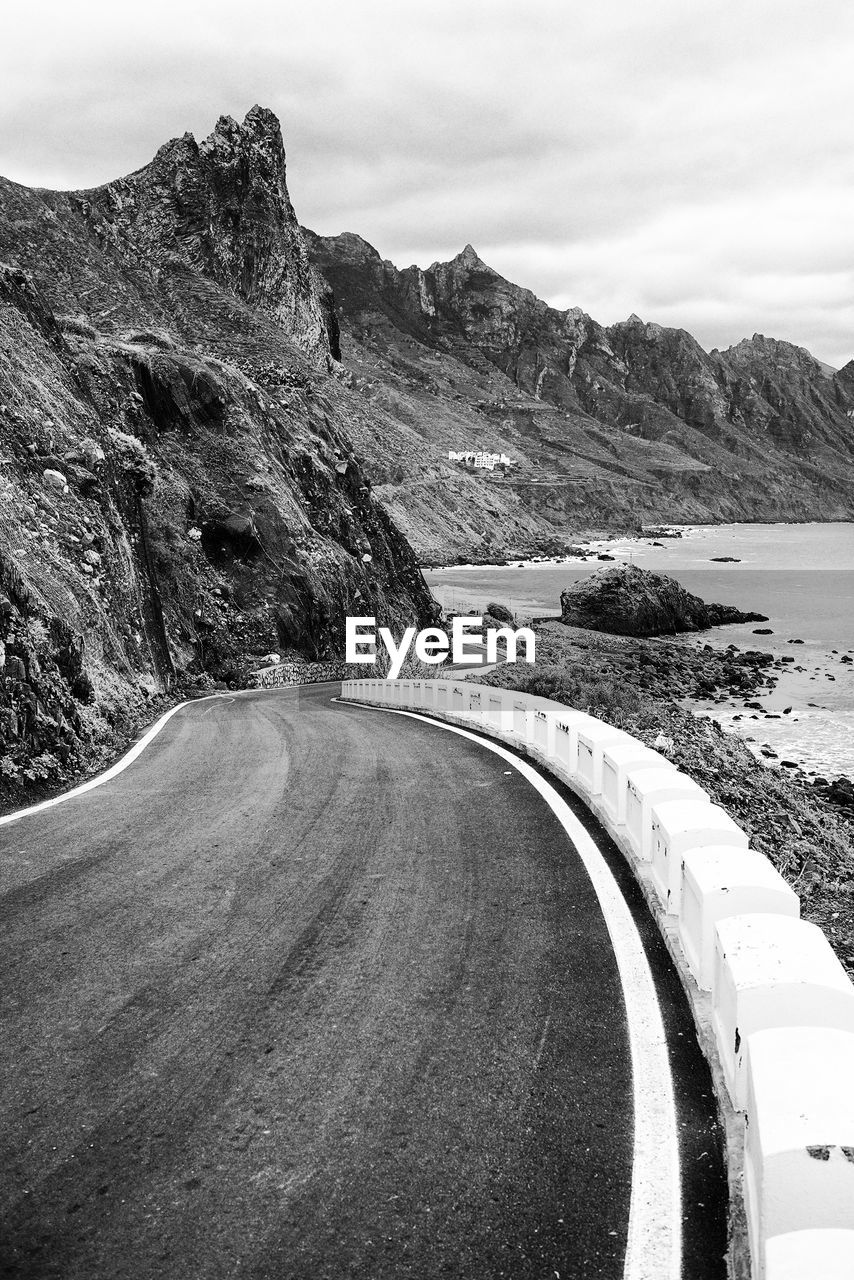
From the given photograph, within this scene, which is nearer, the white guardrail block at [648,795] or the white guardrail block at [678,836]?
the white guardrail block at [678,836]

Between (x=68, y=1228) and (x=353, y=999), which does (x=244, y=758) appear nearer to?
(x=353, y=999)

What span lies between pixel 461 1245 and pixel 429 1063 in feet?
3.52

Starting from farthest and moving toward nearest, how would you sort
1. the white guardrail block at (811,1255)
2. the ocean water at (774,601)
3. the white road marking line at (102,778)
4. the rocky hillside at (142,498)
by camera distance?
the ocean water at (774,601) < the rocky hillside at (142,498) < the white road marking line at (102,778) < the white guardrail block at (811,1255)

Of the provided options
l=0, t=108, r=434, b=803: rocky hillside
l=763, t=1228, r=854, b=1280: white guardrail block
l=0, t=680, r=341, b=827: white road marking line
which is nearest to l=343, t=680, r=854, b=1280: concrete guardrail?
l=763, t=1228, r=854, b=1280: white guardrail block

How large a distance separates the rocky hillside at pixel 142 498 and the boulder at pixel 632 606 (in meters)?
16.5

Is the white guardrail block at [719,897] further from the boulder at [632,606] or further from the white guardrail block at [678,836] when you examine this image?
the boulder at [632,606]

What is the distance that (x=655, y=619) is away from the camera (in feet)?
194

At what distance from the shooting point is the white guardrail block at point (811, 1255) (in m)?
2.41

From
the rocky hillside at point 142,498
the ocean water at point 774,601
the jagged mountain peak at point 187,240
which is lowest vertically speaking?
the ocean water at point 774,601

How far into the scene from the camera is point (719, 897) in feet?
15.3

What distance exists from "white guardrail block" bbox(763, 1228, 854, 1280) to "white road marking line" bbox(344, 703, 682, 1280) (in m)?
0.47

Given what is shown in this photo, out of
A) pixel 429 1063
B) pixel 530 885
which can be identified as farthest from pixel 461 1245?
pixel 530 885

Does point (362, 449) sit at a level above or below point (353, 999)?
above

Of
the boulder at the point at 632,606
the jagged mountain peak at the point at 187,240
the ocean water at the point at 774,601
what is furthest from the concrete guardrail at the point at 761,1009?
the jagged mountain peak at the point at 187,240
